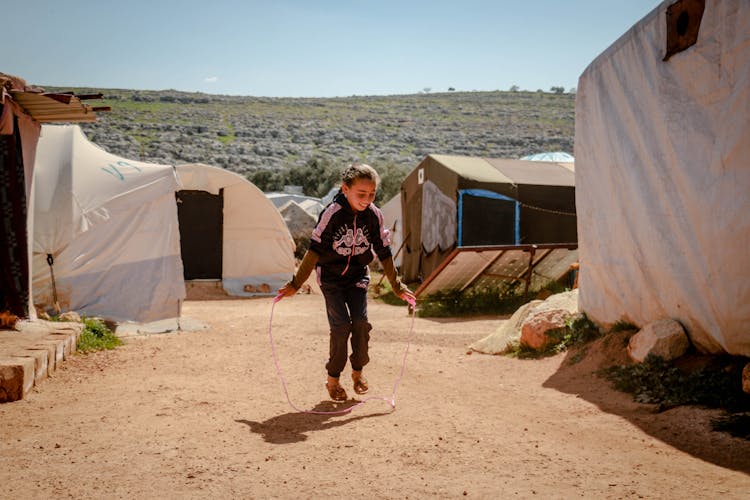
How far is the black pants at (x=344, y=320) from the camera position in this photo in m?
4.16

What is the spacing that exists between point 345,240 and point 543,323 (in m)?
2.80

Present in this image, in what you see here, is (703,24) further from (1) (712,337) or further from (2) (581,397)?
(2) (581,397)

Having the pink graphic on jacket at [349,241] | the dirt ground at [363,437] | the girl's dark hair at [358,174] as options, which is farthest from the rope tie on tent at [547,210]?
the girl's dark hair at [358,174]

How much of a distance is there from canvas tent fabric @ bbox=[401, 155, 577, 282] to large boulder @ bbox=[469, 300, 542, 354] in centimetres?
486

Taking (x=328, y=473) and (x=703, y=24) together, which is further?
(x=703, y=24)

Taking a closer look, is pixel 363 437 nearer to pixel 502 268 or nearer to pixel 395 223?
pixel 502 268

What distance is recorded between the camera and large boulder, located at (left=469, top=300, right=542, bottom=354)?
20.3 feet

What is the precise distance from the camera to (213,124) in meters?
46.2

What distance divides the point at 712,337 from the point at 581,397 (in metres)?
0.99

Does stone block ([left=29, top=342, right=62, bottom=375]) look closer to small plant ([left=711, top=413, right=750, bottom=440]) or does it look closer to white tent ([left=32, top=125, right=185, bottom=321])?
white tent ([left=32, top=125, right=185, bottom=321])

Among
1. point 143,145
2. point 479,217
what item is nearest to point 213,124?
point 143,145

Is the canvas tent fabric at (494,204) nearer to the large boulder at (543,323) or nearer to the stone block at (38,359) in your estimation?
the large boulder at (543,323)

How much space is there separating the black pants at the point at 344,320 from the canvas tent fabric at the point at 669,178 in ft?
7.82

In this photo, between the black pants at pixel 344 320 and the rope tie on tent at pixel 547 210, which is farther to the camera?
the rope tie on tent at pixel 547 210
